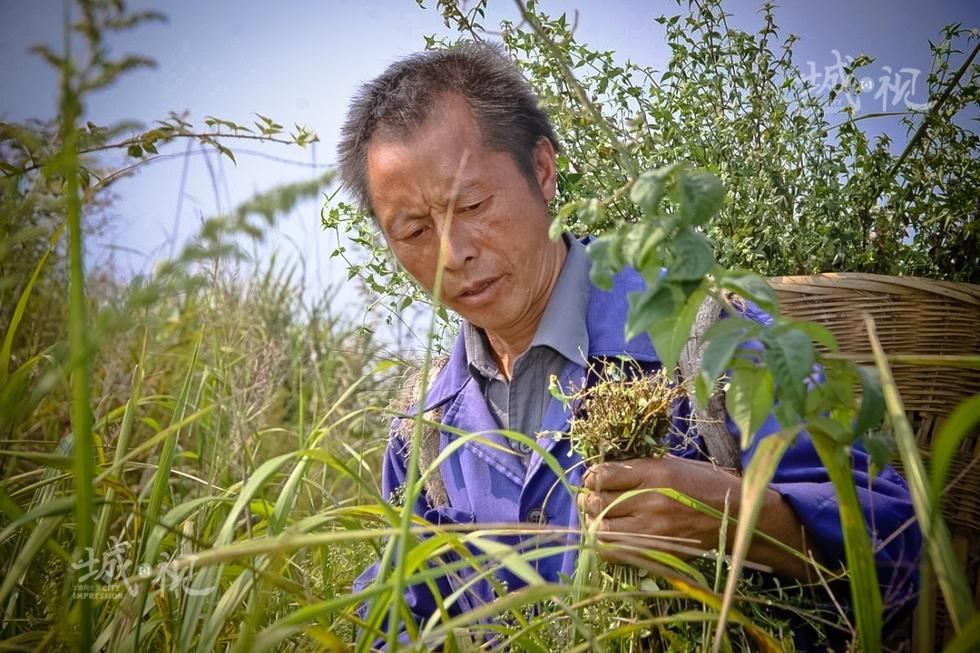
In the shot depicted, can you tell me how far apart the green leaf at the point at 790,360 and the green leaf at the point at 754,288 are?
0.11ft

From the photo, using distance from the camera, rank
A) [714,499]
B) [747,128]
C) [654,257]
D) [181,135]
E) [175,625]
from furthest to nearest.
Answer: [747,128]
[181,135]
[714,499]
[175,625]
[654,257]

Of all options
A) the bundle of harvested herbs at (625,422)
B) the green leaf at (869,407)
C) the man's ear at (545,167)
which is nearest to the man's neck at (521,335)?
the man's ear at (545,167)

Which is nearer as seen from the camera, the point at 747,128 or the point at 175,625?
the point at 175,625

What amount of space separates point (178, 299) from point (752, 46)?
2894 millimetres

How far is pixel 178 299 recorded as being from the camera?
13.3 ft

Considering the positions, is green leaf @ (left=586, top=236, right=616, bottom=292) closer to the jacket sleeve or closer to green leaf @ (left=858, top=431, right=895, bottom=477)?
green leaf @ (left=858, top=431, right=895, bottom=477)

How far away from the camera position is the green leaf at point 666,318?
860mm

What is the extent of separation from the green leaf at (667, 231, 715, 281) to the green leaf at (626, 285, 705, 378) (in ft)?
0.11

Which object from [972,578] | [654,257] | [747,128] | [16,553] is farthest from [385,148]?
[972,578]

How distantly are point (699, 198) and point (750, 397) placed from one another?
0.21 meters

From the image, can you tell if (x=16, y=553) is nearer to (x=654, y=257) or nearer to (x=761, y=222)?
(x=654, y=257)

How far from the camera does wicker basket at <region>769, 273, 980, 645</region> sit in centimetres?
199

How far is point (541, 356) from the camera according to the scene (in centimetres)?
221

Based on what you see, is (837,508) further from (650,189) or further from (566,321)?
(650,189)
